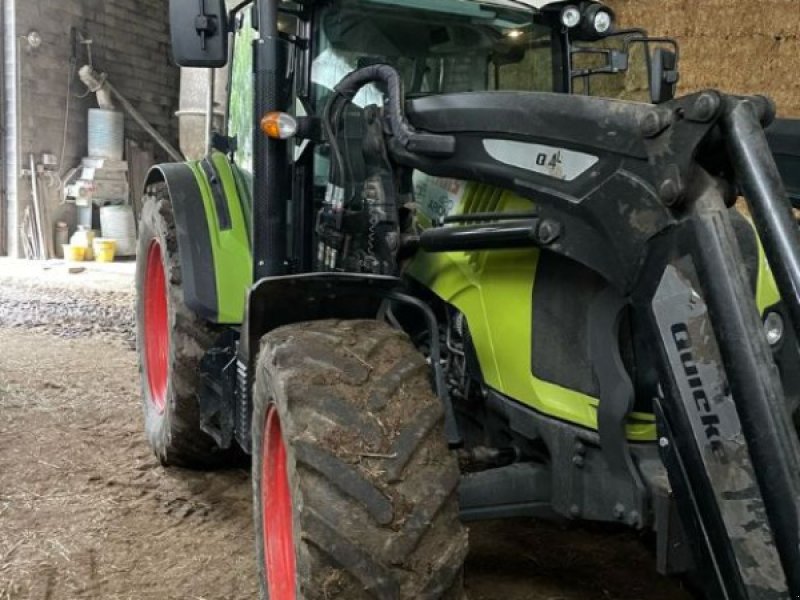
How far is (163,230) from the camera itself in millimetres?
3232

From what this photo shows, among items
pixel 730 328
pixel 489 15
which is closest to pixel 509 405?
pixel 730 328

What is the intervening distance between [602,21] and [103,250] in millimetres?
9217

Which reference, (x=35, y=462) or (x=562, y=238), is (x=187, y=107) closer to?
(x=35, y=462)

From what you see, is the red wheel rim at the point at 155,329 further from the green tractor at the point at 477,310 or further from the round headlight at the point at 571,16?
the round headlight at the point at 571,16

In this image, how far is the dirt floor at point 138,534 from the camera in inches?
102

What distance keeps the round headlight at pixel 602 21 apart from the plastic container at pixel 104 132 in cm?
1001

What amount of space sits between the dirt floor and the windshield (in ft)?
4.92

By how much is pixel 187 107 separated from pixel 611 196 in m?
10.0

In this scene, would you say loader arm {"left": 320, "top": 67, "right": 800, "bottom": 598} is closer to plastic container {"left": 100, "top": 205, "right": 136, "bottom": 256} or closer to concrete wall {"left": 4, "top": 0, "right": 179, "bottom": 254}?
plastic container {"left": 100, "top": 205, "right": 136, "bottom": 256}

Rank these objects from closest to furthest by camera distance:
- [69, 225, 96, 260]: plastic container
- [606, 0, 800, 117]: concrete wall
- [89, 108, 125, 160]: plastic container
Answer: [606, 0, 800, 117]: concrete wall → [69, 225, 96, 260]: plastic container → [89, 108, 125, 160]: plastic container

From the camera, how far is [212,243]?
293 centimetres

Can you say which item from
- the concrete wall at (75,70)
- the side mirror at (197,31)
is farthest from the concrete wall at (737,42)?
the concrete wall at (75,70)

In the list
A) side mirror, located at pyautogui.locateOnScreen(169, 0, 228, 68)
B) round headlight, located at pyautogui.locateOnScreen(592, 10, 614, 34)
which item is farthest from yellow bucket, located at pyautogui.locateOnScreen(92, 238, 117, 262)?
side mirror, located at pyautogui.locateOnScreen(169, 0, 228, 68)

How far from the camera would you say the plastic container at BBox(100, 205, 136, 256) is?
37.9 ft
